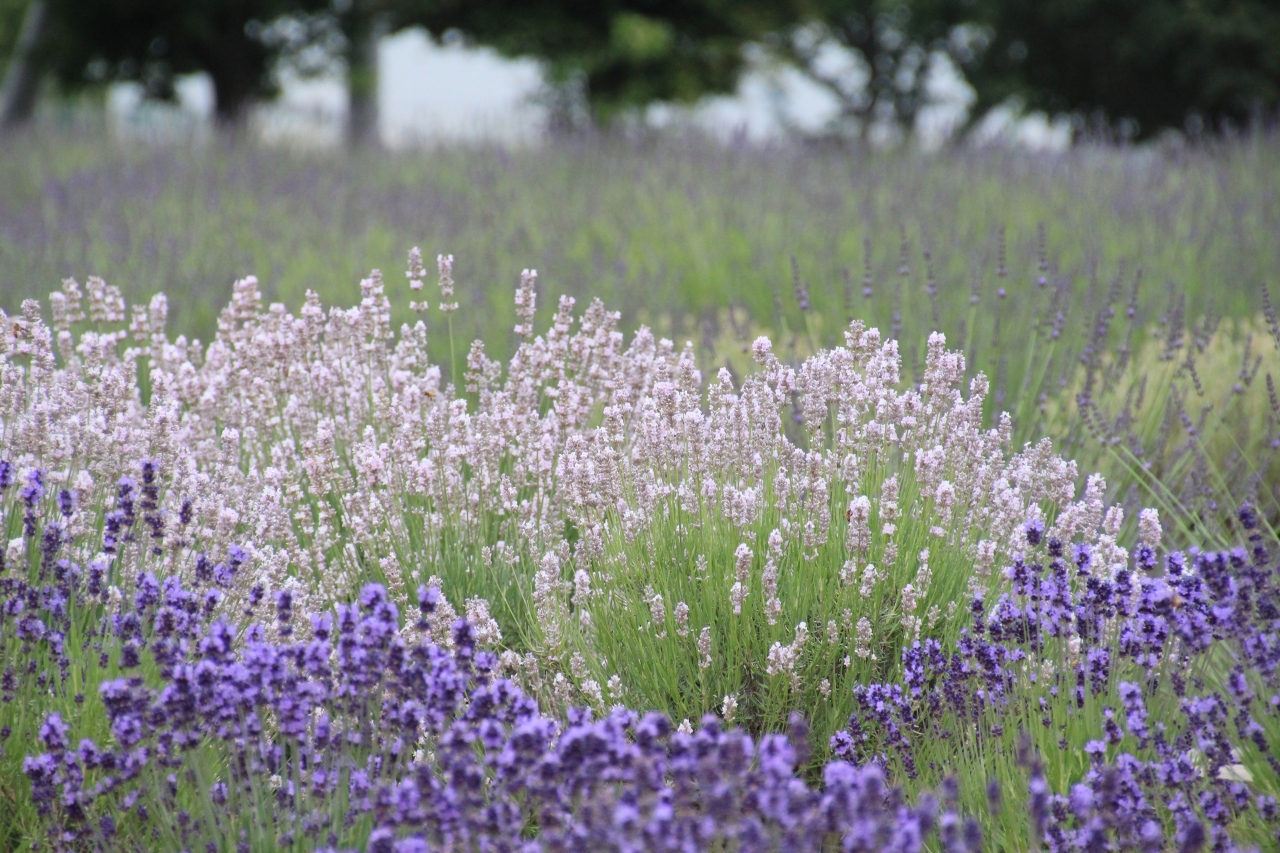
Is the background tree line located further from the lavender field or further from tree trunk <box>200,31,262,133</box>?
the lavender field

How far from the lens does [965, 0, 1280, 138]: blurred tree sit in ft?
50.2

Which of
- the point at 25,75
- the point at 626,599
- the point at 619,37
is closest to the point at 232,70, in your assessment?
the point at 25,75

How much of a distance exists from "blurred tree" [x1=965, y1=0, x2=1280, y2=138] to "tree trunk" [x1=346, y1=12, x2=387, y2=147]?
28.9 feet

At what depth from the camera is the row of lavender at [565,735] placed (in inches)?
70.7

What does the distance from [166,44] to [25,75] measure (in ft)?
6.80

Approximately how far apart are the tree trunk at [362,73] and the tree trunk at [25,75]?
4187mm

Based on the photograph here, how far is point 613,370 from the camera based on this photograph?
3.62 metres

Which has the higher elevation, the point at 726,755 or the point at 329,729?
the point at 726,755

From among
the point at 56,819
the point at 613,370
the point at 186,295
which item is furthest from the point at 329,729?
the point at 186,295

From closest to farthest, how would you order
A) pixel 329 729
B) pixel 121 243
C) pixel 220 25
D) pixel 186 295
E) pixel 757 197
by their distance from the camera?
pixel 329 729
pixel 186 295
pixel 121 243
pixel 757 197
pixel 220 25

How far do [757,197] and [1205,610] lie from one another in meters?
5.42

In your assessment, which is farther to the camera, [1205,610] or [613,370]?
[613,370]

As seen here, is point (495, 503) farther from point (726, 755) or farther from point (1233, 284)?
point (1233, 284)

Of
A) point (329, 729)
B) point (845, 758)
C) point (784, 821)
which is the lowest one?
point (845, 758)
